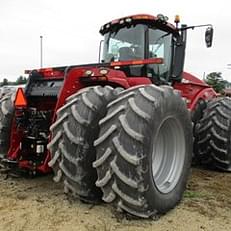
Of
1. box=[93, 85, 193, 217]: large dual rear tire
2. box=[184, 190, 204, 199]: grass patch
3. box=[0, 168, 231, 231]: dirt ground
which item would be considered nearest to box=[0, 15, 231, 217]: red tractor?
box=[93, 85, 193, 217]: large dual rear tire

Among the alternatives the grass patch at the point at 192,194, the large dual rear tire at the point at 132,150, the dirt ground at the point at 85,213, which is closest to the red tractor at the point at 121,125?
the large dual rear tire at the point at 132,150

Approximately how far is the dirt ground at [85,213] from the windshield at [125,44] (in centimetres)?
205

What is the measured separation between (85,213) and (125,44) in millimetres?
2667

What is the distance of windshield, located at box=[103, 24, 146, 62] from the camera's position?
5.41 metres

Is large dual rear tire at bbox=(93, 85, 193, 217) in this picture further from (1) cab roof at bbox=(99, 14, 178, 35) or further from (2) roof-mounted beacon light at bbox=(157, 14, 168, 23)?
(2) roof-mounted beacon light at bbox=(157, 14, 168, 23)

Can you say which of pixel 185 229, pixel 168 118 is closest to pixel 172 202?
pixel 185 229

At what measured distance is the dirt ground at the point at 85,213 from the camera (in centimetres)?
361

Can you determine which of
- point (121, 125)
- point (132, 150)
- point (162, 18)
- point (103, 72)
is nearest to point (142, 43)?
point (162, 18)

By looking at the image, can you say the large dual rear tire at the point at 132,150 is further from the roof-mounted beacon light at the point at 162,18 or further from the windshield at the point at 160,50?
the roof-mounted beacon light at the point at 162,18

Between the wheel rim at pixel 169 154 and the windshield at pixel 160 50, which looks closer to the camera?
the wheel rim at pixel 169 154

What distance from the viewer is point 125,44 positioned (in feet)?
18.2

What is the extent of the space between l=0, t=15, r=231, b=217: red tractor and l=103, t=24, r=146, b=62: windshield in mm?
15

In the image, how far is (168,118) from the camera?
413 cm

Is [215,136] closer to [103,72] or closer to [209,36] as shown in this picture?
[209,36]
